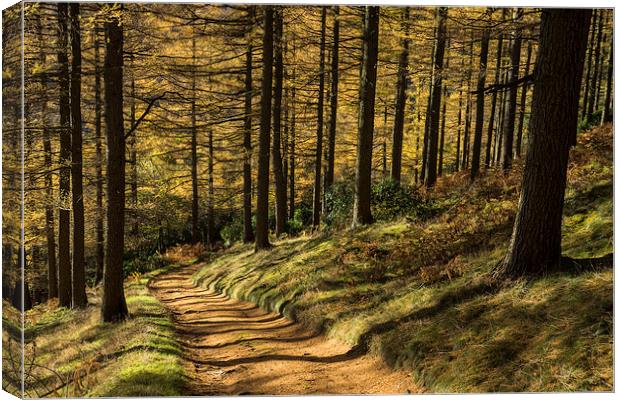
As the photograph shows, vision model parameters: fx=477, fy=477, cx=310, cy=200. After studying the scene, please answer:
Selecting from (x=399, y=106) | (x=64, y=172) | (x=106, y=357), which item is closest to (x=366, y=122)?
(x=399, y=106)

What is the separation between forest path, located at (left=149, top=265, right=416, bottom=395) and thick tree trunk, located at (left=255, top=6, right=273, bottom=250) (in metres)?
4.48

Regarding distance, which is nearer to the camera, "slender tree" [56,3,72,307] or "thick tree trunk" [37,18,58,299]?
"thick tree trunk" [37,18,58,299]

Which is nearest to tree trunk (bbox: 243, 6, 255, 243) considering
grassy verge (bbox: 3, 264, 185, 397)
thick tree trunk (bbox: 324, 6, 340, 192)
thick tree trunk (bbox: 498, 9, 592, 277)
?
thick tree trunk (bbox: 324, 6, 340, 192)

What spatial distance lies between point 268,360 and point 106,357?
2.37 metres

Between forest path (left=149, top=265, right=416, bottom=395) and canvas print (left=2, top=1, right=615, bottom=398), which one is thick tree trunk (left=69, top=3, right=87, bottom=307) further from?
forest path (left=149, top=265, right=416, bottom=395)

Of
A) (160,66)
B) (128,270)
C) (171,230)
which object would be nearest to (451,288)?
(160,66)

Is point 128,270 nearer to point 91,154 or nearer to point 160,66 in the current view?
point 91,154

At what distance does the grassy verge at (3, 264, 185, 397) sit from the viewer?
5828 mm

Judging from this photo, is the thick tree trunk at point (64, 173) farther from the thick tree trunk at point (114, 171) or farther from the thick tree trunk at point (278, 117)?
the thick tree trunk at point (278, 117)

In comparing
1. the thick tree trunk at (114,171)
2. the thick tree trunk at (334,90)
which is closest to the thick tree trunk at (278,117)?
the thick tree trunk at (334,90)

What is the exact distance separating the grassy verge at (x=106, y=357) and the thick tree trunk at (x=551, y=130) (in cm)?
496

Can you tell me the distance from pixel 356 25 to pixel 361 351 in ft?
34.0

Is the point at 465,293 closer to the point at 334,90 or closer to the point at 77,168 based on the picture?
the point at 77,168

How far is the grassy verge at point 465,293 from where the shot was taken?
5.18 metres
